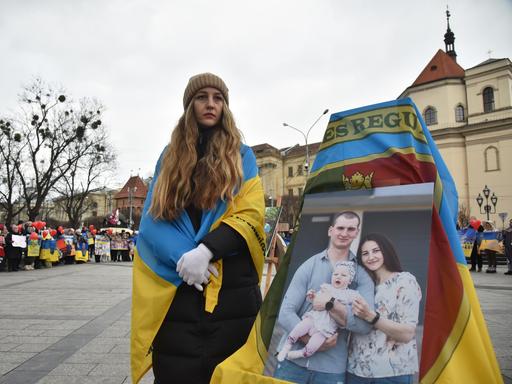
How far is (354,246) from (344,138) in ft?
1.60

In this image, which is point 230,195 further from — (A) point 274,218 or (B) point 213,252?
(A) point 274,218

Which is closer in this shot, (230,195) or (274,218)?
(230,195)

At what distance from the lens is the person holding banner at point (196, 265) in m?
1.63

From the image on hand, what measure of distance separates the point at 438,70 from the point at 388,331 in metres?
54.2

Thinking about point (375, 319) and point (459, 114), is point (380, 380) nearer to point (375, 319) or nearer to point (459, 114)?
point (375, 319)

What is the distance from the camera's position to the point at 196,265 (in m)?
1.57

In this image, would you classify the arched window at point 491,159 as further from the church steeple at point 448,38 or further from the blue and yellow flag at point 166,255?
the blue and yellow flag at point 166,255

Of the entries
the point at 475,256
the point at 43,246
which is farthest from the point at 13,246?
the point at 475,256

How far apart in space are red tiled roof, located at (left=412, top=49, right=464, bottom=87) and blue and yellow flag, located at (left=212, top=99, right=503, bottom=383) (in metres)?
49.8

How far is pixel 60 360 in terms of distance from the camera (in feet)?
12.0

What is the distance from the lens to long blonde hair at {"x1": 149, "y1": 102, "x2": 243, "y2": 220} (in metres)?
1.78

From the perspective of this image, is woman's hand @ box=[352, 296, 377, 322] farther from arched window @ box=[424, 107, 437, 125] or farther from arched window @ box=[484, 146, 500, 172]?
arched window @ box=[424, 107, 437, 125]

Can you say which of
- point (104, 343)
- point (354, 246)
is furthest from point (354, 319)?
point (104, 343)

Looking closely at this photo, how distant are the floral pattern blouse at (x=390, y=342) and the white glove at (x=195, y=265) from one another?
0.68m
